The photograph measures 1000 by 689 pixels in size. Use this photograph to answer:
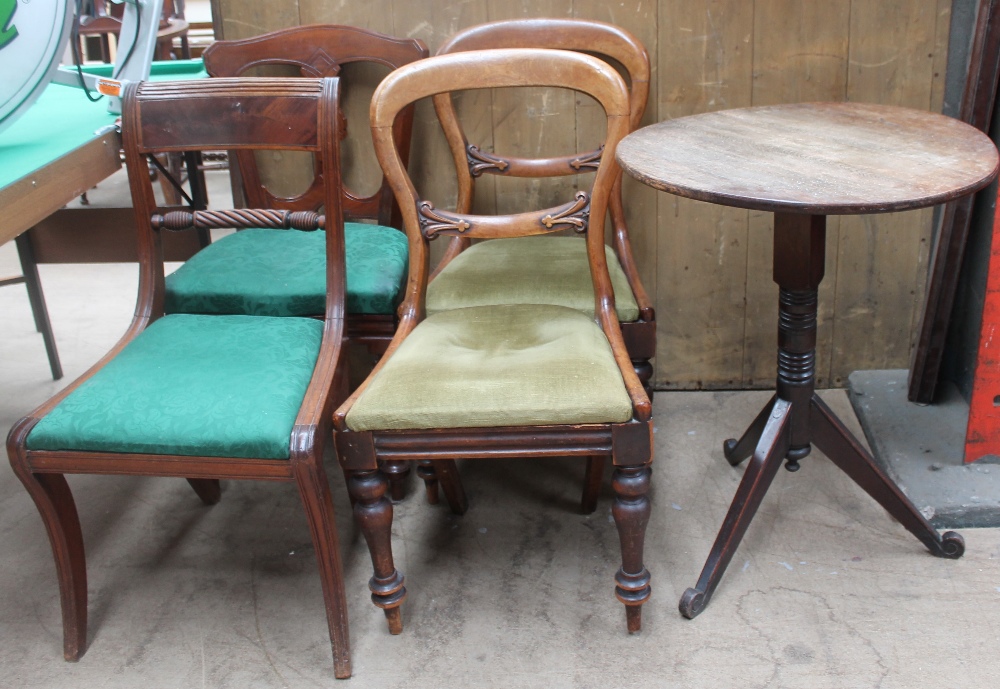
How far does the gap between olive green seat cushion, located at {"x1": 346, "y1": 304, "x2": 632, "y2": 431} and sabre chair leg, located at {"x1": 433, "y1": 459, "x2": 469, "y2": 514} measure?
1.04ft

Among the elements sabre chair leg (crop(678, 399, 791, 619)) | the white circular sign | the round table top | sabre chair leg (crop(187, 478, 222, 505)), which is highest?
the white circular sign

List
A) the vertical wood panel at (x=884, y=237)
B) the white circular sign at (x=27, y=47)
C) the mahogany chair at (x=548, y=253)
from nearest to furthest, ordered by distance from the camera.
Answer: the white circular sign at (x=27, y=47), the mahogany chair at (x=548, y=253), the vertical wood panel at (x=884, y=237)

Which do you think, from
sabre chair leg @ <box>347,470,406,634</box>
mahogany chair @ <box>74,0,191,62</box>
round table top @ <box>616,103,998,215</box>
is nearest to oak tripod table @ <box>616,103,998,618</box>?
round table top @ <box>616,103,998,215</box>

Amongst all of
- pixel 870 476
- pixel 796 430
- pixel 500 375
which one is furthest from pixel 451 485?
pixel 870 476

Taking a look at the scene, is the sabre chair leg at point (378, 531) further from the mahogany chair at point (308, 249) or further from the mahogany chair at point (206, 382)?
the mahogany chair at point (308, 249)

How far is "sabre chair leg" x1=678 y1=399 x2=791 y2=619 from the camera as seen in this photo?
190 centimetres

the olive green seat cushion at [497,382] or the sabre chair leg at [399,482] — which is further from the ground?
the olive green seat cushion at [497,382]

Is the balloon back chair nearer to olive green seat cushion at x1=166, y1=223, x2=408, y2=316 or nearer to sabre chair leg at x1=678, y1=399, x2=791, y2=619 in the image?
olive green seat cushion at x1=166, y1=223, x2=408, y2=316

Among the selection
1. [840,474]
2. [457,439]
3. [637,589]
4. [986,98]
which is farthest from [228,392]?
[986,98]

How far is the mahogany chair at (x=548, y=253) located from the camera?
210 centimetres

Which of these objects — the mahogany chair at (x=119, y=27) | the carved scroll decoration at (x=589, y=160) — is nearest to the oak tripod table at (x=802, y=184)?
the carved scroll decoration at (x=589, y=160)

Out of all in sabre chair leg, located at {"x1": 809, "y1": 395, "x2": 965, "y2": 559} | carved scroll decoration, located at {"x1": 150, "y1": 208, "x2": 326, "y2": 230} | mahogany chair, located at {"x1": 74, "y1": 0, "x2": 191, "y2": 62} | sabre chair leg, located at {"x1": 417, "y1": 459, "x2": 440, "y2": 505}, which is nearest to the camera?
carved scroll decoration, located at {"x1": 150, "y1": 208, "x2": 326, "y2": 230}

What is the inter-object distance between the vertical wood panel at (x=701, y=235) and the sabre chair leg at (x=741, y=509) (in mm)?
703

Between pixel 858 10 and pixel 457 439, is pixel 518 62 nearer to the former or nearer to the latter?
pixel 457 439
